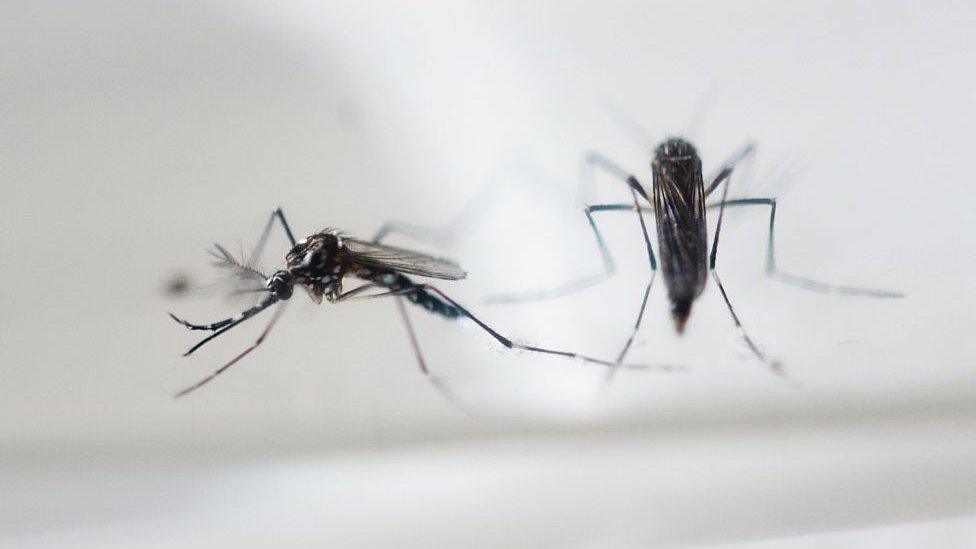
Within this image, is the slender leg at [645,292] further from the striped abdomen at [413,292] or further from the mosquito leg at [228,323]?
the mosquito leg at [228,323]

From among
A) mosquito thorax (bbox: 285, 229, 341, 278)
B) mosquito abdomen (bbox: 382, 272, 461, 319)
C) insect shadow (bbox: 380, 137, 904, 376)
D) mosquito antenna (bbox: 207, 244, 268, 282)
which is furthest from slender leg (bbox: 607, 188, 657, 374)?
mosquito antenna (bbox: 207, 244, 268, 282)

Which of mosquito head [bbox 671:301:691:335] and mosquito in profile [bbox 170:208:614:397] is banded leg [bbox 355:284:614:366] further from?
mosquito head [bbox 671:301:691:335]

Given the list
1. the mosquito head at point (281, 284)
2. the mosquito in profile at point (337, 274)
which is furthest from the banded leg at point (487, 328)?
the mosquito head at point (281, 284)

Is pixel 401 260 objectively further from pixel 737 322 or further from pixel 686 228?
pixel 737 322

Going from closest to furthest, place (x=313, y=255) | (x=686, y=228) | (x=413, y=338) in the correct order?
(x=686, y=228) < (x=313, y=255) < (x=413, y=338)

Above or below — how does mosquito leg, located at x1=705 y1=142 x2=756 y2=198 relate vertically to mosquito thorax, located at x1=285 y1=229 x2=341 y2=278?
above

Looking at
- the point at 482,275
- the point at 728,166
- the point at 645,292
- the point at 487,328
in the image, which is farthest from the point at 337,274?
the point at 728,166
